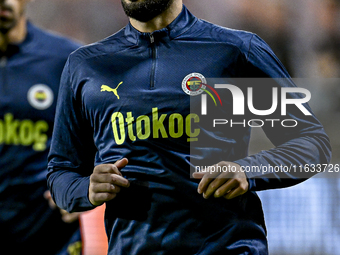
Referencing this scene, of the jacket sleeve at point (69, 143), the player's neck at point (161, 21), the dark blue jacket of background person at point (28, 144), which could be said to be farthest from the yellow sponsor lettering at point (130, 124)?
the dark blue jacket of background person at point (28, 144)

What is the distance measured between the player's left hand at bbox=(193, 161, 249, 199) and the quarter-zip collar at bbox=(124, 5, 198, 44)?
60cm

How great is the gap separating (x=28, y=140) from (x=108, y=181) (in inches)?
62.5

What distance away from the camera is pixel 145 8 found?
1879 mm

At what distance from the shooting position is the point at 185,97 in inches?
70.2

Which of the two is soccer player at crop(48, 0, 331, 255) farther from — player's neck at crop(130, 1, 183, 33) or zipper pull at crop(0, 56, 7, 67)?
zipper pull at crop(0, 56, 7, 67)

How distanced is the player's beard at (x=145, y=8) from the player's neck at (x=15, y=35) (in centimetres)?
163

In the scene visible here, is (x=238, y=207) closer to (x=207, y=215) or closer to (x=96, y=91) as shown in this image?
(x=207, y=215)

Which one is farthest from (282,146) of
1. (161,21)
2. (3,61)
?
(3,61)

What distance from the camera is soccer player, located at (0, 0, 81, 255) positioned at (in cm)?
310

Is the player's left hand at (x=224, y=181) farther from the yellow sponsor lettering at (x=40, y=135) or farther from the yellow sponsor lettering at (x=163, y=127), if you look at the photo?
the yellow sponsor lettering at (x=40, y=135)

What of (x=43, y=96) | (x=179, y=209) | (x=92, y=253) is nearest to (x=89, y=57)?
(x=179, y=209)

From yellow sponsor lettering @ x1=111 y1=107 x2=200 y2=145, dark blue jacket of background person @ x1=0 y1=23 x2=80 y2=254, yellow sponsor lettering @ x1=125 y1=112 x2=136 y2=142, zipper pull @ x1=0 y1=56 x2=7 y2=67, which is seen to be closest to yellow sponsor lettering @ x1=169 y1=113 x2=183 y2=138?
yellow sponsor lettering @ x1=111 y1=107 x2=200 y2=145

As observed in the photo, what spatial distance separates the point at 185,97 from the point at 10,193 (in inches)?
69.8

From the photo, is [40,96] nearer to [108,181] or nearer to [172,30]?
[172,30]
